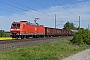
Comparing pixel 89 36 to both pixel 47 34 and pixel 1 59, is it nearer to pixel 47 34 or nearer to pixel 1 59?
pixel 47 34

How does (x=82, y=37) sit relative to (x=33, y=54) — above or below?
above

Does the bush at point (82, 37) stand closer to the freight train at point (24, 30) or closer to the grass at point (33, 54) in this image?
the freight train at point (24, 30)

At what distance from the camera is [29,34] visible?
48.4 metres

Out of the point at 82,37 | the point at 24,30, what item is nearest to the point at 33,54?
the point at 82,37

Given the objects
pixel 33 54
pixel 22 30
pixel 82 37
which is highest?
pixel 22 30

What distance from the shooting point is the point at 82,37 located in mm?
42406

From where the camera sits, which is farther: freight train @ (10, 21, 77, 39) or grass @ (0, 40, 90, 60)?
freight train @ (10, 21, 77, 39)

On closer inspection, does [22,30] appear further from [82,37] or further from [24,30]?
[82,37]

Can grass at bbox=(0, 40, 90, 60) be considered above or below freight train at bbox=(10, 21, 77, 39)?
below

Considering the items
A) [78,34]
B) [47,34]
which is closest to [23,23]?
[78,34]

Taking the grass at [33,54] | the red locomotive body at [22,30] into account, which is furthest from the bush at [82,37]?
the grass at [33,54]

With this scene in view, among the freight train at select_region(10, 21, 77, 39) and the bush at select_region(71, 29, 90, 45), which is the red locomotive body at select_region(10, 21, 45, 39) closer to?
the freight train at select_region(10, 21, 77, 39)

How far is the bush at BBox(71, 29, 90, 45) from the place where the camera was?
41.0m

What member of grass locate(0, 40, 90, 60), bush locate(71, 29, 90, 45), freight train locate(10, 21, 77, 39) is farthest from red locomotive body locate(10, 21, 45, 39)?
grass locate(0, 40, 90, 60)
